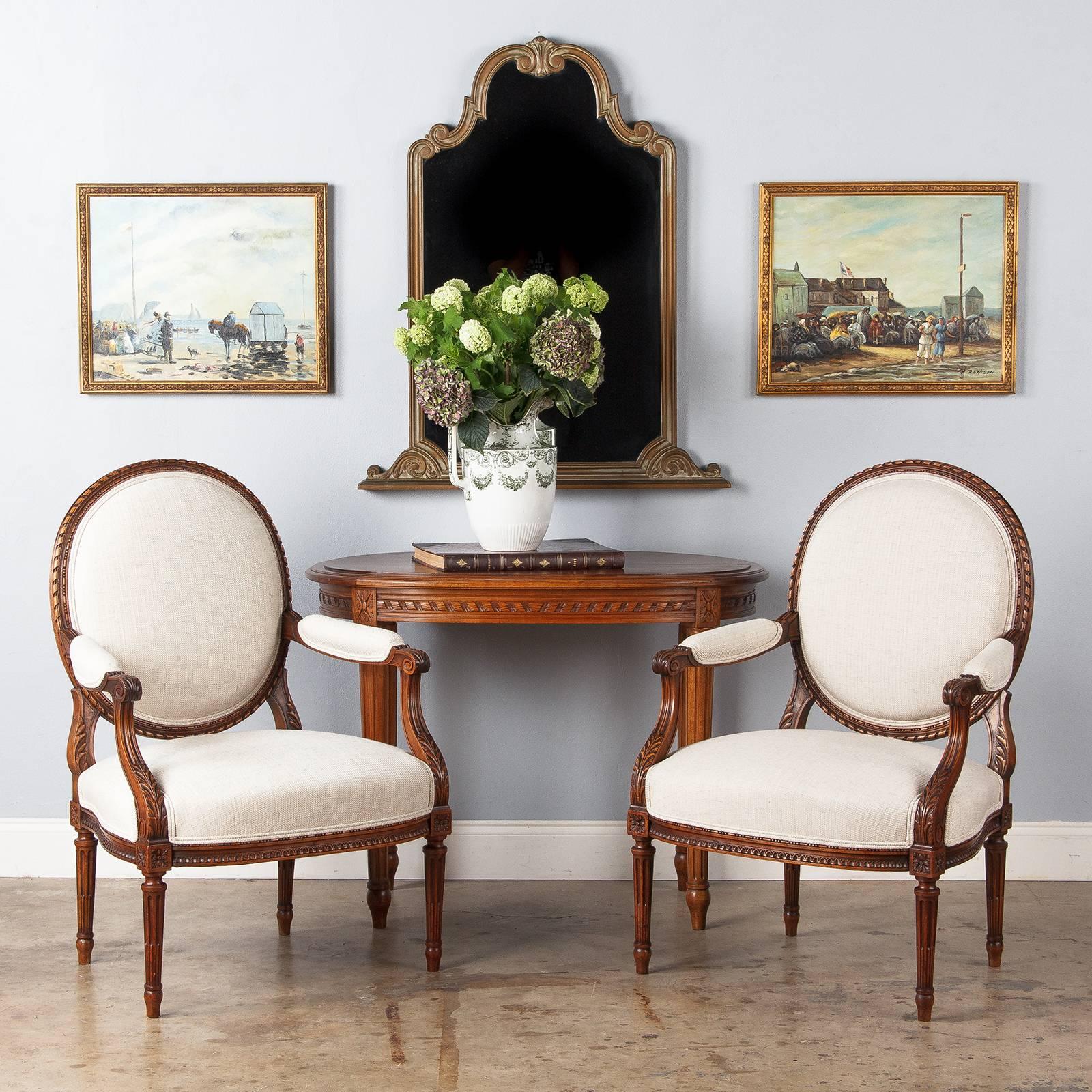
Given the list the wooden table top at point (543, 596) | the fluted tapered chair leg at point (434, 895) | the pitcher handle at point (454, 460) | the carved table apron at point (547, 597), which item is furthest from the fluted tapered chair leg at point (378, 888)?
the pitcher handle at point (454, 460)

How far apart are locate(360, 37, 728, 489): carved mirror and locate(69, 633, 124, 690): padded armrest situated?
4.44 feet

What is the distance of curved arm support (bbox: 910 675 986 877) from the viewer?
2434 millimetres

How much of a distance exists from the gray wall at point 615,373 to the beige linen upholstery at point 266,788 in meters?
0.94

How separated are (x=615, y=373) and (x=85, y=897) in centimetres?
193

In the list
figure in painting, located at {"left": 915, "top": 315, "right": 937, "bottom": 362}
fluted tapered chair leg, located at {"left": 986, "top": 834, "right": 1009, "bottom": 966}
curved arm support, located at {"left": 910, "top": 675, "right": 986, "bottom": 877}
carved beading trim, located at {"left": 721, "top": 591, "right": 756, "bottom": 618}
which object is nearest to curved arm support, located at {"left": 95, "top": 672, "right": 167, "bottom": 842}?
carved beading trim, located at {"left": 721, "top": 591, "right": 756, "bottom": 618}

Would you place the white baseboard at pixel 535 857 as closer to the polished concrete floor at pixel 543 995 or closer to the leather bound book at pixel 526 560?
the polished concrete floor at pixel 543 995

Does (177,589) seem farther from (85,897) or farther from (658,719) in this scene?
(658,719)

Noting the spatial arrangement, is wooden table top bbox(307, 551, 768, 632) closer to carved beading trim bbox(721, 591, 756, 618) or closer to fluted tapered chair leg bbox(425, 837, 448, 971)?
carved beading trim bbox(721, 591, 756, 618)

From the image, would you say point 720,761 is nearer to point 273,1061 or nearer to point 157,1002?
point 273,1061

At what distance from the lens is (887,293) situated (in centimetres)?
355

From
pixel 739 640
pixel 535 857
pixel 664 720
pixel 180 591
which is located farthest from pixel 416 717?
pixel 535 857

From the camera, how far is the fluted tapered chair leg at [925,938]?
8.09 feet

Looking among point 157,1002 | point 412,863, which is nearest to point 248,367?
point 412,863

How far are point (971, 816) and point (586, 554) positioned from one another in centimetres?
107
